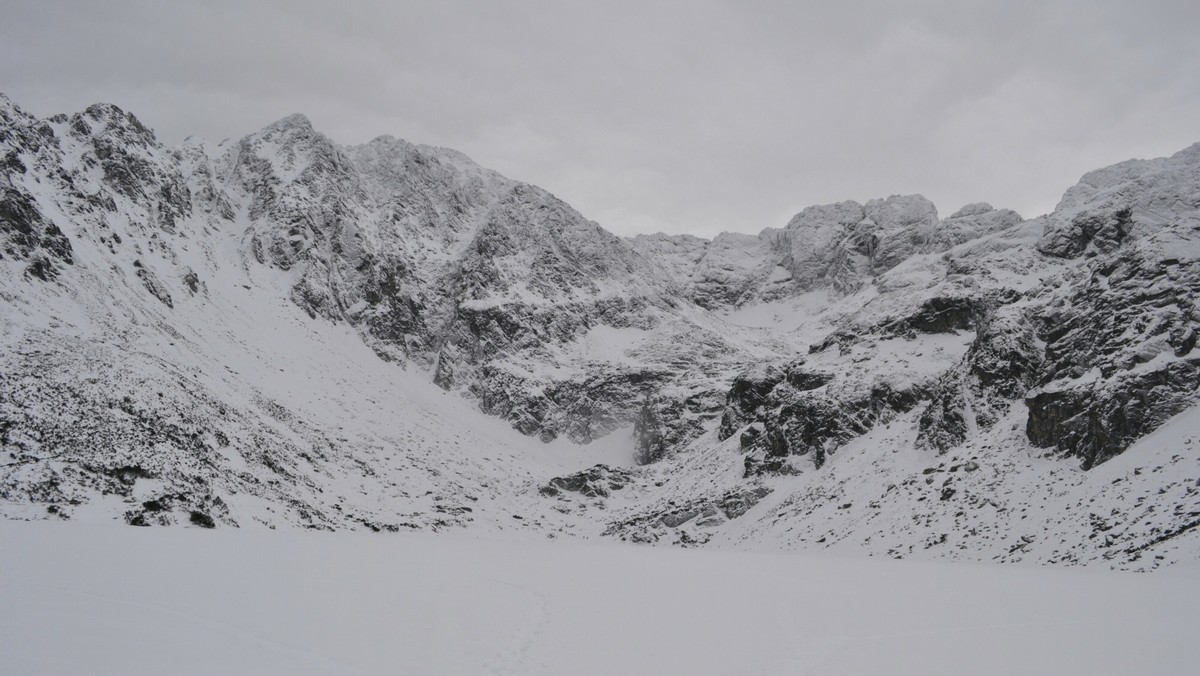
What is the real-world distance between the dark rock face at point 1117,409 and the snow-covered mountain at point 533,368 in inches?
5.9

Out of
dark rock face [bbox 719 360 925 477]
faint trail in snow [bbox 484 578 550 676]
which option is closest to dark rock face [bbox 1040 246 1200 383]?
dark rock face [bbox 719 360 925 477]

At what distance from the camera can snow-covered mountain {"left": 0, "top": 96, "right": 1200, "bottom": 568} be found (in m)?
36.0

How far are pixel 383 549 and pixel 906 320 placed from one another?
6360cm

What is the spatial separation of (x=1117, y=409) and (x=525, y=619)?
38.1m

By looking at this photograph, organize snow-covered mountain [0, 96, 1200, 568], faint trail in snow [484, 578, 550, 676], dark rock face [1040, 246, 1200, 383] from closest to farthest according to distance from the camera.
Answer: faint trail in snow [484, 578, 550, 676] → snow-covered mountain [0, 96, 1200, 568] → dark rock face [1040, 246, 1200, 383]

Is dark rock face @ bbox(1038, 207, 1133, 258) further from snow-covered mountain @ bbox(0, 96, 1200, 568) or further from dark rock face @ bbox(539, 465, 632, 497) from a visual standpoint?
dark rock face @ bbox(539, 465, 632, 497)

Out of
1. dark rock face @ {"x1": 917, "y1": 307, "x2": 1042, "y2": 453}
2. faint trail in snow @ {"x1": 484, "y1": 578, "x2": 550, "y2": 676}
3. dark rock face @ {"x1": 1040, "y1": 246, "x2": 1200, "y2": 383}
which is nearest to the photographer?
faint trail in snow @ {"x1": 484, "y1": 578, "x2": 550, "y2": 676}

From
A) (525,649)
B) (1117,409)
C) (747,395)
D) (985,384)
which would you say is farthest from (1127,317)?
Answer: (747,395)

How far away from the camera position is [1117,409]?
3597 centimetres

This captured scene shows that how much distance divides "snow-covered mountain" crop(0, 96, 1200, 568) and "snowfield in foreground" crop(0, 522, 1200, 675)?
40.0ft

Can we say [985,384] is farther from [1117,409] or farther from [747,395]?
[747,395]

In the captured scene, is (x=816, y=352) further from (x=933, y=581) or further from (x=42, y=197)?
(x=42, y=197)

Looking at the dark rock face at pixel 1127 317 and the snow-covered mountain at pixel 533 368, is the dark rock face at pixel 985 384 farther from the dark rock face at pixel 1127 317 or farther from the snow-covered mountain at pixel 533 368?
the dark rock face at pixel 1127 317

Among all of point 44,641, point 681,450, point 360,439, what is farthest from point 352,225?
point 44,641
